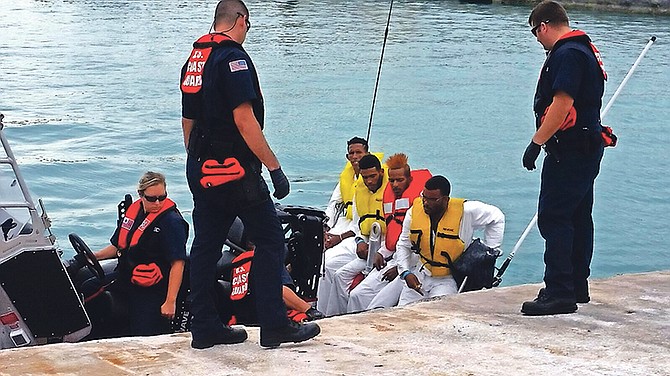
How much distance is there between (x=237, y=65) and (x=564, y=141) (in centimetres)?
162

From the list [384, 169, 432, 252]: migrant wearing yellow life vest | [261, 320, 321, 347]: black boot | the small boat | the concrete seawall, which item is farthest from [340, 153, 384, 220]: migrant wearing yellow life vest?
the concrete seawall

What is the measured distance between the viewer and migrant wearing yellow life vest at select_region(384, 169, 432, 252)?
6.77 metres

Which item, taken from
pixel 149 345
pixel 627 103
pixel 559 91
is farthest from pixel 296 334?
pixel 627 103

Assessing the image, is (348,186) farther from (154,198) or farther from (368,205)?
(154,198)

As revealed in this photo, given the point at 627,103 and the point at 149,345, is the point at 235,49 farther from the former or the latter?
the point at 627,103

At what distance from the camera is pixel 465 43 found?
1115 inches

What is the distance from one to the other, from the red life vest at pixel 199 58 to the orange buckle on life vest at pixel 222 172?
0.30 m

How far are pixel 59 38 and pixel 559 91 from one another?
2630cm

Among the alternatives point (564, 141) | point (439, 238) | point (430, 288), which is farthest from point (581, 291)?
point (430, 288)

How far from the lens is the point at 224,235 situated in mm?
4195

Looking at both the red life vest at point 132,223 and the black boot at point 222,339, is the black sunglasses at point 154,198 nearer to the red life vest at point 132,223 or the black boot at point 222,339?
the red life vest at point 132,223

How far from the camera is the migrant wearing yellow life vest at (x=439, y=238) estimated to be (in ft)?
20.4

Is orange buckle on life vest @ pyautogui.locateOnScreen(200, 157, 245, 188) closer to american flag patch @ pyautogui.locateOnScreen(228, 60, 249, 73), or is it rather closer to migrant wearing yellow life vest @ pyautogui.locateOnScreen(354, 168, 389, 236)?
american flag patch @ pyautogui.locateOnScreen(228, 60, 249, 73)

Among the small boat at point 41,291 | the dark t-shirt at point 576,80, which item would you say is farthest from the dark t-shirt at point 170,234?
the dark t-shirt at point 576,80
